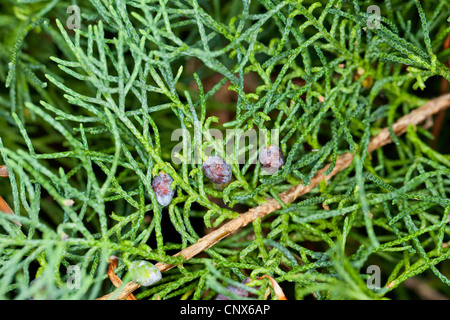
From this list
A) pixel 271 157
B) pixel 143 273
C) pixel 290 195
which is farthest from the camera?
pixel 290 195

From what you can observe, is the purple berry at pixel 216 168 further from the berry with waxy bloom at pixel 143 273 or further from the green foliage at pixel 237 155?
the berry with waxy bloom at pixel 143 273

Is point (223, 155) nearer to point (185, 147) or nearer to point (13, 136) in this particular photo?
point (185, 147)

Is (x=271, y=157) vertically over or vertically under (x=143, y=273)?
over

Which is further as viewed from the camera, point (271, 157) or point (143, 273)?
point (271, 157)

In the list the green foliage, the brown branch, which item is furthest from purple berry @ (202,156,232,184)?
the brown branch

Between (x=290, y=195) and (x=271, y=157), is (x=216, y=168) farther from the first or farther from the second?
(x=290, y=195)

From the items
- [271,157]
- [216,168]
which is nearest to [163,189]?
[216,168]
